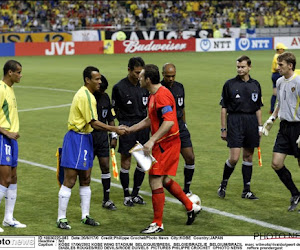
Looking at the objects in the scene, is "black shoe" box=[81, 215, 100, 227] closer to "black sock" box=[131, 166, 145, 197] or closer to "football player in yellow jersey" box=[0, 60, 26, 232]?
"football player in yellow jersey" box=[0, 60, 26, 232]

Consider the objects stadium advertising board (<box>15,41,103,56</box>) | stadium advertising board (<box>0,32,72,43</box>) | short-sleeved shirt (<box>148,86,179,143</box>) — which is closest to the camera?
short-sleeved shirt (<box>148,86,179,143</box>)

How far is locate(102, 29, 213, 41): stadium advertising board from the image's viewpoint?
50750 millimetres

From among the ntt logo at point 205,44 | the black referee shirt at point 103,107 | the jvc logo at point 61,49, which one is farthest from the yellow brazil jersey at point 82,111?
the ntt logo at point 205,44

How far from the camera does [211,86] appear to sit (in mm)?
26891

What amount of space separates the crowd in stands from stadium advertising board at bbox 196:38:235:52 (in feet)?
17.4

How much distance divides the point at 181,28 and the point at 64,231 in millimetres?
47303

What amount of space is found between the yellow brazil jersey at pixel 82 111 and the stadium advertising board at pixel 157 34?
4251 centimetres

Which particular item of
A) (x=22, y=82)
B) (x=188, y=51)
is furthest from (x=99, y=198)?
(x=188, y=51)

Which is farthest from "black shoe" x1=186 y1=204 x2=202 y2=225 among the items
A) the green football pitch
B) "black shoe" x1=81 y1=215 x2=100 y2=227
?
"black shoe" x1=81 y1=215 x2=100 y2=227

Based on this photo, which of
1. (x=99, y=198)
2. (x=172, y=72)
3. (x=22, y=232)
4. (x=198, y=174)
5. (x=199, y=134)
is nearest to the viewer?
(x=22, y=232)

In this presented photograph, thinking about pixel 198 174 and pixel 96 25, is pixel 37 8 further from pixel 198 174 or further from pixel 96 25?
pixel 198 174

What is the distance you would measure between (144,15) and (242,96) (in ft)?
162

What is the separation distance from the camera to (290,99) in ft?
30.3

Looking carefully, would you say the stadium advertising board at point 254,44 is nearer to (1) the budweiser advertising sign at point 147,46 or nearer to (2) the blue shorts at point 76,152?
(1) the budweiser advertising sign at point 147,46
